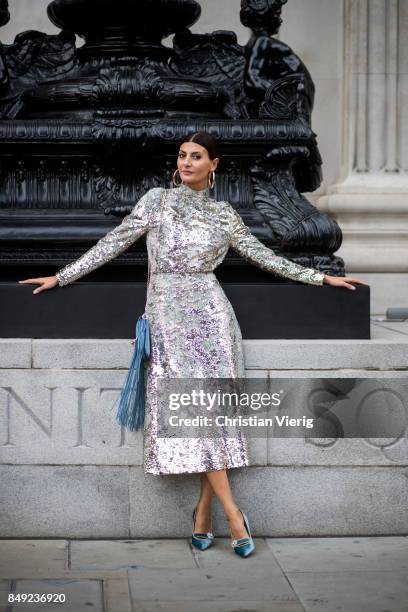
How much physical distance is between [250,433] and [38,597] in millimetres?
1583

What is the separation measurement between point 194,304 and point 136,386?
1.64ft

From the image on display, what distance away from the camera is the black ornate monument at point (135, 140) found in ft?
23.6

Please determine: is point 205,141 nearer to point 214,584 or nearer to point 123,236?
point 123,236

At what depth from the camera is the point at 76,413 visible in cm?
632

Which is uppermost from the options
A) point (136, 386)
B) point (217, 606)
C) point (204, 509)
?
point (136, 386)

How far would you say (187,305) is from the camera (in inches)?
242

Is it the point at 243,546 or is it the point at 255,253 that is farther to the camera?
the point at 255,253

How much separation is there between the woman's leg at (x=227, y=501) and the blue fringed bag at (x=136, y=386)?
0.46 meters

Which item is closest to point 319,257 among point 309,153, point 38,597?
point 309,153

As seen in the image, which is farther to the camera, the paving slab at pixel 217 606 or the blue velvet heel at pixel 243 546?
the blue velvet heel at pixel 243 546

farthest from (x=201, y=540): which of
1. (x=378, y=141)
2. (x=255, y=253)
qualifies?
(x=378, y=141)

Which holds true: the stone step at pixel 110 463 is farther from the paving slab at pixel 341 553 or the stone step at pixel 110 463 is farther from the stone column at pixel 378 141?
the stone column at pixel 378 141

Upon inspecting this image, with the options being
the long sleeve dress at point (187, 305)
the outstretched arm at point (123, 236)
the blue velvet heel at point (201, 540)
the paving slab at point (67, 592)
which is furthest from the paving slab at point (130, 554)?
the outstretched arm at point (123, 236)

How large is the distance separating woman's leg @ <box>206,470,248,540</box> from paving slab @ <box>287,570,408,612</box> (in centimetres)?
42
